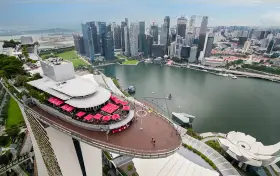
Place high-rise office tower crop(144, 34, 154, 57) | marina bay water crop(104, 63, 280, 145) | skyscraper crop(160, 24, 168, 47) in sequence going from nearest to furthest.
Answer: marina bay water crop(104, 63, 280, 145)
skyscraper crop(160, 24, 168, 47)
high-rise office tower crop(144, 34, 154, 57)

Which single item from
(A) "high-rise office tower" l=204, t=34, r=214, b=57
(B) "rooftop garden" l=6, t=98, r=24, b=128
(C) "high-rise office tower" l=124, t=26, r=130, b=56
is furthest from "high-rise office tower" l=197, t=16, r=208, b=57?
(B) "rooftop garden" l=6, t=98, r=24, b=128

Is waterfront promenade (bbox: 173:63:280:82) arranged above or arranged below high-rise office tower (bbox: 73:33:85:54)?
below

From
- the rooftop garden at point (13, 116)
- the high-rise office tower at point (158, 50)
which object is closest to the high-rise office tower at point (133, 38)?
the high-rise office tower at point (158, 50)

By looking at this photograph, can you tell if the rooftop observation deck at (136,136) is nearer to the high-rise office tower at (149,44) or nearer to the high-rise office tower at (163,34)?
the high-rise office tower at (149,44)

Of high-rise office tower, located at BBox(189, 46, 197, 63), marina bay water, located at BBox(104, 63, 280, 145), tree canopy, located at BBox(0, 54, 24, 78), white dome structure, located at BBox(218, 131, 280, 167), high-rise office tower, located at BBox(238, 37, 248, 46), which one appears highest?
tree canopy, located at BBox(0, 54, 24, 78)

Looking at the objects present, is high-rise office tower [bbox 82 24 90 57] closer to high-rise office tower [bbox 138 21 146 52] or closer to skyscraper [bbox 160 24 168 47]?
high-rise office tower [bbox 138 21 146 52]

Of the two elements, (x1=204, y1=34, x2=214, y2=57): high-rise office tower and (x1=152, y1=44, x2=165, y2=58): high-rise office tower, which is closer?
(x1=204, y1=34, x2=214, y2=57): high-rise office tower

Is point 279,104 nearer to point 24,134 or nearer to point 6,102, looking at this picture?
point 24,134

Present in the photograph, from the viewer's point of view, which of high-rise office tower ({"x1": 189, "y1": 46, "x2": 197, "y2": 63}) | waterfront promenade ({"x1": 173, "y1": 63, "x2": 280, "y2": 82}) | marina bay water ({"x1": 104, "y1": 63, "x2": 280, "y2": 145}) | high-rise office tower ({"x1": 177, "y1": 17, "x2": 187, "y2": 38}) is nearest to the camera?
marina bay water ({"x1": 104, "y1": 63, "x2": 280, "y2": 145})
